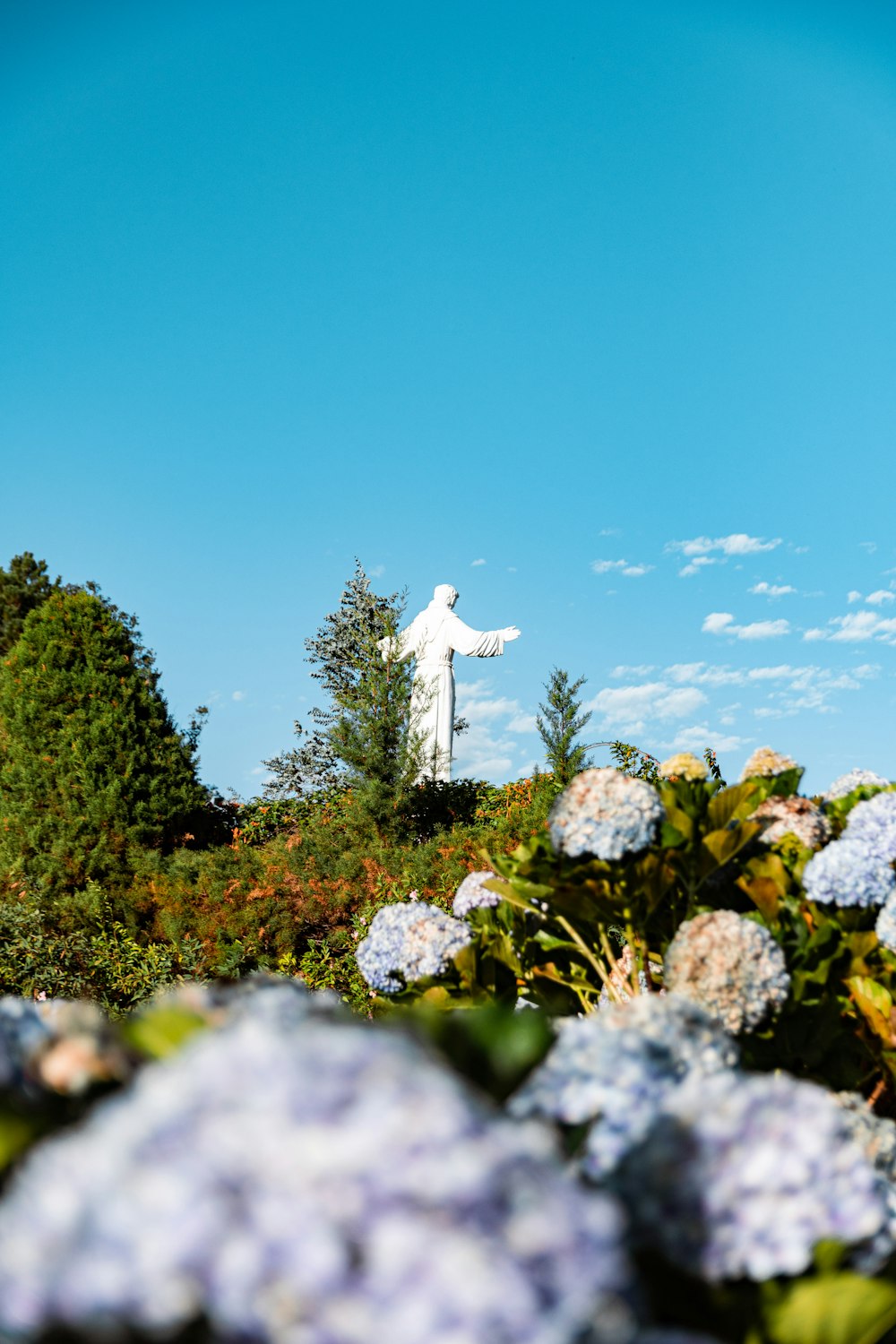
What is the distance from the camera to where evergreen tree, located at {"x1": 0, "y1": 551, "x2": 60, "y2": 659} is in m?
19.7

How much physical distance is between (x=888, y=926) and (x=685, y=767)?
612 mm

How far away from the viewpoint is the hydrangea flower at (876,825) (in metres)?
2.04

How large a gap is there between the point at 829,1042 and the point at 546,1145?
149cm

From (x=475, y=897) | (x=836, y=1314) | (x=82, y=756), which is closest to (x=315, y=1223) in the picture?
(x=836, y=1314)

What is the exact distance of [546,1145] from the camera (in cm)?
71

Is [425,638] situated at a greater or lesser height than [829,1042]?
greater

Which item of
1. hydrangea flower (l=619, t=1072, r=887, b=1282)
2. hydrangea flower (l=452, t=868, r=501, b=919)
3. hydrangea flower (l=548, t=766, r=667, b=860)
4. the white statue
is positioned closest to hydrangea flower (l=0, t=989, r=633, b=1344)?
hydrangea flower (l=619, t=1072, r=887, b=1282)

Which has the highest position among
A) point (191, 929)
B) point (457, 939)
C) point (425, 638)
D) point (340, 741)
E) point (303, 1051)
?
point (425, 638)

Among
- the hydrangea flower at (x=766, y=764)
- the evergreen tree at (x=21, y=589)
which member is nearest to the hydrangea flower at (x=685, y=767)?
the hydrangea flower at (x=766, y=764)

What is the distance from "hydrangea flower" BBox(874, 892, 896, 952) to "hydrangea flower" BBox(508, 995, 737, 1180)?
3.43 feet

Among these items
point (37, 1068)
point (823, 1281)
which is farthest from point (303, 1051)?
point (823, 1281)

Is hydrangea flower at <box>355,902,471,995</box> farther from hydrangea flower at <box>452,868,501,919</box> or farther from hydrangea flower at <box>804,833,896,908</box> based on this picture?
hydrangea flower at <box>804,833,896,908</box>

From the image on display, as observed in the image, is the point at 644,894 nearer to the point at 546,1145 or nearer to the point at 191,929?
the point at 546,1145

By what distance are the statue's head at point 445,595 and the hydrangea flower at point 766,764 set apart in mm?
10916
